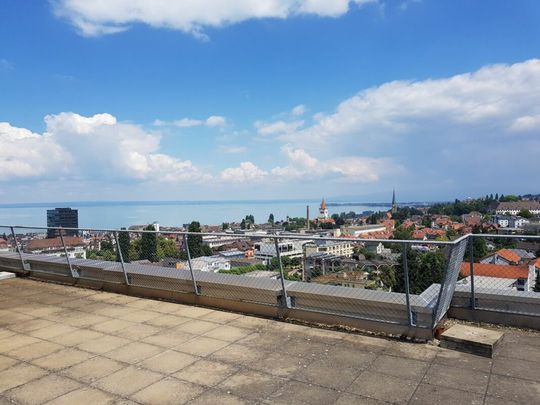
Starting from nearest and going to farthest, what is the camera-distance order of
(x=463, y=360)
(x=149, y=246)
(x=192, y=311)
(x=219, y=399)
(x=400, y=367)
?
(x=219, y=399), (x=400, y=367), (x=463, y=360), (x=192, y=311), (x=149, y=246)

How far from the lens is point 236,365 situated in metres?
4.87

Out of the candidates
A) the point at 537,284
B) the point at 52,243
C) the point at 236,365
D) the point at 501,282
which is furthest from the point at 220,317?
the point at 52,243

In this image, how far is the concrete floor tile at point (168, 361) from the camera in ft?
15.8

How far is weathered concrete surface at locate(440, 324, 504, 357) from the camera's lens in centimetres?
488

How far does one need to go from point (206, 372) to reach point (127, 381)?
32.8 inches

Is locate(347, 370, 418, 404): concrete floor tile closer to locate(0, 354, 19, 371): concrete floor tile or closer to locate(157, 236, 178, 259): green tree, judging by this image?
locate(0, 354, 19, 371): concrete floor tile

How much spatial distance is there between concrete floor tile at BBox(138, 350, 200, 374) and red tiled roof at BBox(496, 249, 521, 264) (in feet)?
16.6

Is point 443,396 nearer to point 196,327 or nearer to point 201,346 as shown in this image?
point 201,346

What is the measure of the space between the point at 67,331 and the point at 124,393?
8.56ft

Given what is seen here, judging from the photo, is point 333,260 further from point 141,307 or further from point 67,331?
point 67,331

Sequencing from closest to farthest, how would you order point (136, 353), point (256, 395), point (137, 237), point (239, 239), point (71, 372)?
point (256, 395)
point (71, 372)
point (136, 353)
point (239, 239)
point (137, 237)

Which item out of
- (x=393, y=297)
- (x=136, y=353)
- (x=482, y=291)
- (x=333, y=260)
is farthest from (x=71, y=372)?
(x=482, y=291)

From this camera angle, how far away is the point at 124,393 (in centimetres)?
422

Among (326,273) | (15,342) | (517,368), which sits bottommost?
(517,368)
